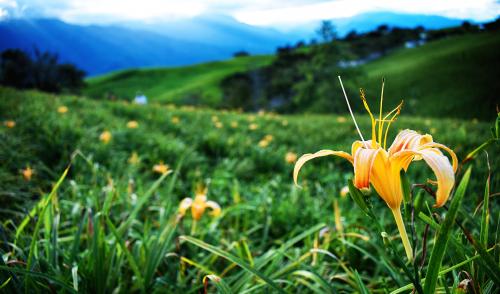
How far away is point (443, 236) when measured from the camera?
22.0 inches

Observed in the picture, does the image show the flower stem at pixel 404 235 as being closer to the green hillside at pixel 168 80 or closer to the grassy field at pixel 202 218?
the grassy field at pixel 202 218

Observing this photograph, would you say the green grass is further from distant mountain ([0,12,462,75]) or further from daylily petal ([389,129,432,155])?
distant mountain ([0,12,462,75])

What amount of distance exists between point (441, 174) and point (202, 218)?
165 cm

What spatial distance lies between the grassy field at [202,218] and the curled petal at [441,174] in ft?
0.21

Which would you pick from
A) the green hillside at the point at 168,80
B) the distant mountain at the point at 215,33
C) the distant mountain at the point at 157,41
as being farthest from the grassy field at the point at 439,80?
the distant mountain at the point at 215,33

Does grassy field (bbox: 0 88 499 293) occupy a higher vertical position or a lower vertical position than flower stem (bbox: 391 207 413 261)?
lower

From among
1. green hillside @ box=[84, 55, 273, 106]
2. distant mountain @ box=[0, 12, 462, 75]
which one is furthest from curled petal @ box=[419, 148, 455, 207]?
distant mountain @ box=[0, 12, 462, 75]

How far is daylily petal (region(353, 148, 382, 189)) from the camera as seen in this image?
59cm

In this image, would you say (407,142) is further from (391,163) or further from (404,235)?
(404,235)

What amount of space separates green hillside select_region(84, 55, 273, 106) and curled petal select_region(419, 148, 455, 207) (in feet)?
110

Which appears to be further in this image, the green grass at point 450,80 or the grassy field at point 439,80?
the grassy field at point 439,80

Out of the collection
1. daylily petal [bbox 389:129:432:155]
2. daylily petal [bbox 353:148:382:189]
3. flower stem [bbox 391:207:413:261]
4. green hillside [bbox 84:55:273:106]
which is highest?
daylily petal [bbox 389:129:432:155]

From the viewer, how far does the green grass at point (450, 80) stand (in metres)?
11.5

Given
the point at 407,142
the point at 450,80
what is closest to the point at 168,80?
the point at 450,80
